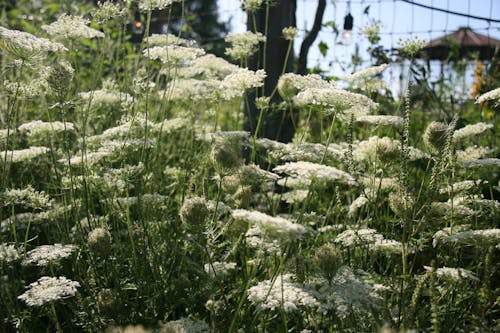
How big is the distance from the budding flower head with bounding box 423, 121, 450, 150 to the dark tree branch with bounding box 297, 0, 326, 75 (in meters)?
2.28

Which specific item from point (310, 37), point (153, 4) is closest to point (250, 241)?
point (153, 4)

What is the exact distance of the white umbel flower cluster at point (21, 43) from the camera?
7.63 feet

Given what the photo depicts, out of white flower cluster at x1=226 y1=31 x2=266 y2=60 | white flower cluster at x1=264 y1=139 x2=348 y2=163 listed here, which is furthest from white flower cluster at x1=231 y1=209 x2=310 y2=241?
white flower cluster at x1=226 y1=31 x2=266 y2=60

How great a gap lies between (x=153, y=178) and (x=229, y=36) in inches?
38.8

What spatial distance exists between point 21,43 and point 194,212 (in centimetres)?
104

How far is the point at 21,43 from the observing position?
7.85 ft

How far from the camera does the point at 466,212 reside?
8.49 feet

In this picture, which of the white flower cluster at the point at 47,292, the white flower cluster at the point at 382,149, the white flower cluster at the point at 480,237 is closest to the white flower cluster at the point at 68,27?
the white flower cluster at the point at 47,292

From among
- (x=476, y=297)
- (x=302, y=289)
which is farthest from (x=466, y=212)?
(x=302, y=289)

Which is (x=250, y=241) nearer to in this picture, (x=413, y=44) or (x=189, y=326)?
(x=189, y=326)

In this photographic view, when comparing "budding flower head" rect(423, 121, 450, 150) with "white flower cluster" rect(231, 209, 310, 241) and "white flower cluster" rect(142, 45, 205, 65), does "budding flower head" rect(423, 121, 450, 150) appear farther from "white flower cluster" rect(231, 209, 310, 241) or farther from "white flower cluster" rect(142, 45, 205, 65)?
"white flower cluster" rect(142, 45, 205, 65)

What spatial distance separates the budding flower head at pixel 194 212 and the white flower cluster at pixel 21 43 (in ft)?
3.21

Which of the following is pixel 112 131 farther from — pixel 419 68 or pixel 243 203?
pixel 419 68

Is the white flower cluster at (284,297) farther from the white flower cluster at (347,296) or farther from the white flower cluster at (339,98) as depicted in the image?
the white flower cluster at (339,98)
